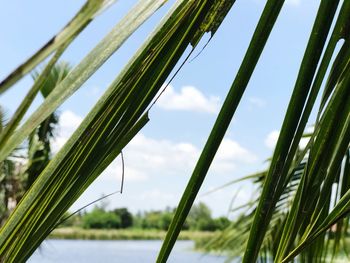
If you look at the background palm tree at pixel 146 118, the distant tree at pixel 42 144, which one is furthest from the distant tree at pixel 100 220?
the background palm tree at pixel 146 118

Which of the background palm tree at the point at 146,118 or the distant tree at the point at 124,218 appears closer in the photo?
the background palm tree at the point at 146,118

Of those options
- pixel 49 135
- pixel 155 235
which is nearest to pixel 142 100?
pixel 49 135

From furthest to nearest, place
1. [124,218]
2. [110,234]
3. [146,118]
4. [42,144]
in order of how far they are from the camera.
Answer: [124,218] < [110,234] < [42,144] < [146,118]

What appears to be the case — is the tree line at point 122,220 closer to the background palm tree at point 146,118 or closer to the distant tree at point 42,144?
the distant tree at point 42,144

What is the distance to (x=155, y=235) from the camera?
39.0 m

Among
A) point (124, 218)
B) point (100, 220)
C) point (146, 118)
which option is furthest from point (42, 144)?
point (124, 218)

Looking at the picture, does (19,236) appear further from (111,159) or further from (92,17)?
(92,17)

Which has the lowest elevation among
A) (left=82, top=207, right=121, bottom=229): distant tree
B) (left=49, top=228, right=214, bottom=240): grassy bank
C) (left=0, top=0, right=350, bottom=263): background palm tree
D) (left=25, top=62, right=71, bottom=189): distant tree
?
(left=0, top=0, right=350, bottom=263): background palm tree

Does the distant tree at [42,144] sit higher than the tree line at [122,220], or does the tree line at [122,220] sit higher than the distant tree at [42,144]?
the tree line at [122,220]

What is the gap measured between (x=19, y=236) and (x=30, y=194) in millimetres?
42

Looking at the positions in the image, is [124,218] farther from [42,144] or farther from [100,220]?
[42,144]

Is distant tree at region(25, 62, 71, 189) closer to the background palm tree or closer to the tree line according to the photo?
the background palm tree

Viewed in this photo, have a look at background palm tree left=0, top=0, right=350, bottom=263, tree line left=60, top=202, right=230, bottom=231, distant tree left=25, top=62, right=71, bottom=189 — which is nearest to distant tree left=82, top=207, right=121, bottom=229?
tree line left=60, top=202, right=230, bottom=231

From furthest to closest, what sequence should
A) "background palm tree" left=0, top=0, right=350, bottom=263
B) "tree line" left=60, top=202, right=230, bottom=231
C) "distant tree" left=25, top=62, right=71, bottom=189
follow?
1. "tree line" left=60, top=202, right=230, bottom=231
2. "distant tree" left=25, top=62, right=71, bottom=189
3. "background palm tree" left=0, top=0, right=350, bottom=263
